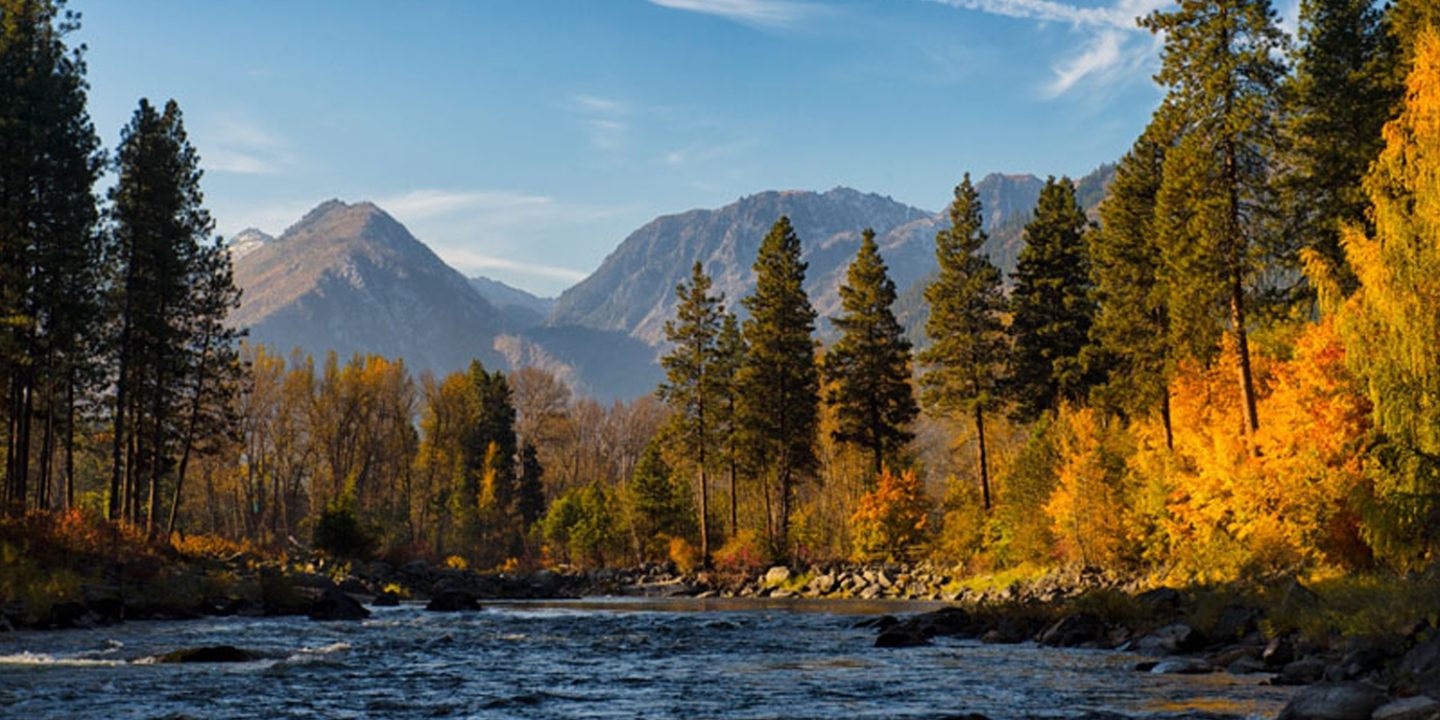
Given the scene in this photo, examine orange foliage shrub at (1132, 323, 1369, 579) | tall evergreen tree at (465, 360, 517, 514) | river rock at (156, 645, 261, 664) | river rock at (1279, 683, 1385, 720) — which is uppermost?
tall evergreen tree at (465, 360, 517, 514)

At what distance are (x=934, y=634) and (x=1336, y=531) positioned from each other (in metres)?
12.2

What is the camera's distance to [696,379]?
69.1 meters

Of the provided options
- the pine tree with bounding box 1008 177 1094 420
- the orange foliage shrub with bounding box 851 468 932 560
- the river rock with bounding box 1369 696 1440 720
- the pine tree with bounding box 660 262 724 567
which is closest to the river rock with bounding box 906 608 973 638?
the river rock with bounding box 1369 696 1440 720

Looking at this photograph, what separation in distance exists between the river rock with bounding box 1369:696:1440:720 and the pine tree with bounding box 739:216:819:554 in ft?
183

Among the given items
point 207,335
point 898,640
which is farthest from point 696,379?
point 898,640

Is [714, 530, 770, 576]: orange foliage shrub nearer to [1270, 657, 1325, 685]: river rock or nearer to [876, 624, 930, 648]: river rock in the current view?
[876, 624, 930, 648]: river rock

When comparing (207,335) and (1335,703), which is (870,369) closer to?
(207,335)

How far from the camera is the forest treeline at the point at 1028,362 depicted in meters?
29.8

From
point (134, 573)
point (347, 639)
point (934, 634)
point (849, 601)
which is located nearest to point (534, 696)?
point (347, 639)

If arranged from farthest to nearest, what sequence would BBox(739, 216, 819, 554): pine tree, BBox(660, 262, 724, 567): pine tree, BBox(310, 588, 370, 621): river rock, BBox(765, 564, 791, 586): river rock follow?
1. BBox(660, 262, 724, 567): pine tree
2. BBox(739, 216, 819, 554): pine tree
3. BBox(765, 564, 791, 586): river rock
4. BBox(310, 588, 370, 621): river rock

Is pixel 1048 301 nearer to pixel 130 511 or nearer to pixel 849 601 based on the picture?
pixel 849 601

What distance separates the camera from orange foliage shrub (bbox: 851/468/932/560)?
2404 inches

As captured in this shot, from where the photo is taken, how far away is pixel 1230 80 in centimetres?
3491

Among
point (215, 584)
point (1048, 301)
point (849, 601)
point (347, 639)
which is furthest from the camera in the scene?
point (1048, 301)
